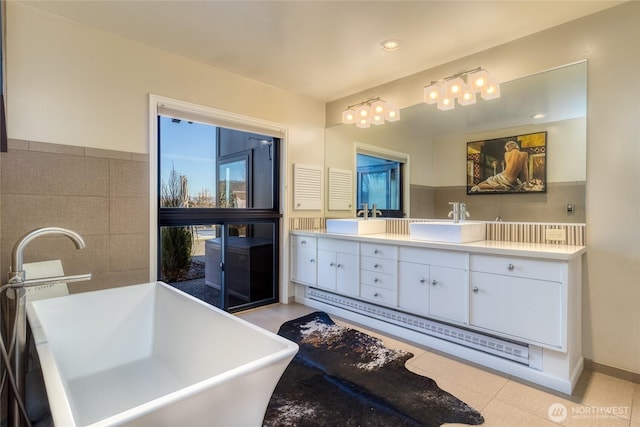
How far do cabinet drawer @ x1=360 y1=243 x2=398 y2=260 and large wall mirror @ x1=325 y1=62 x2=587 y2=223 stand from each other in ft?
2.25

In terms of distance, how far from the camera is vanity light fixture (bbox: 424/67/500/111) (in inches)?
104

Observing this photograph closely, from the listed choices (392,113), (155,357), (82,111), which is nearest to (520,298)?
(392,113)

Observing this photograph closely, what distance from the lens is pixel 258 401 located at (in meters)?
1.17

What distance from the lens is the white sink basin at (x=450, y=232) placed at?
2435 mm

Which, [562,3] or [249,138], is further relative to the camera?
[249,138]

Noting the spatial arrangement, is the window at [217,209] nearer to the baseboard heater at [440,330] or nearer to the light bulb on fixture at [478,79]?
the baseboard heater at [440,330]

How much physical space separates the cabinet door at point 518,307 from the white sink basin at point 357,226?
48.9 inches

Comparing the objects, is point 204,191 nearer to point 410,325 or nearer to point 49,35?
point 49,35

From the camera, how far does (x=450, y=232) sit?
8.11ft

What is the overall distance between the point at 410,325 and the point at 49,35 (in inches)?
136

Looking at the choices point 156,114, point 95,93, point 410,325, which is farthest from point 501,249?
point 95,93

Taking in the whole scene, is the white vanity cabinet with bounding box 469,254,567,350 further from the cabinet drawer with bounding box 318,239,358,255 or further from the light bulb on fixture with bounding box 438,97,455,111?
the light bulb on fixture with bounding box 438,97,455,111

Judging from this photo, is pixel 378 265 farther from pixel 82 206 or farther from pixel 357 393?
pixel 82 206

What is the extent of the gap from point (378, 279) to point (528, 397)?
1.30 m
